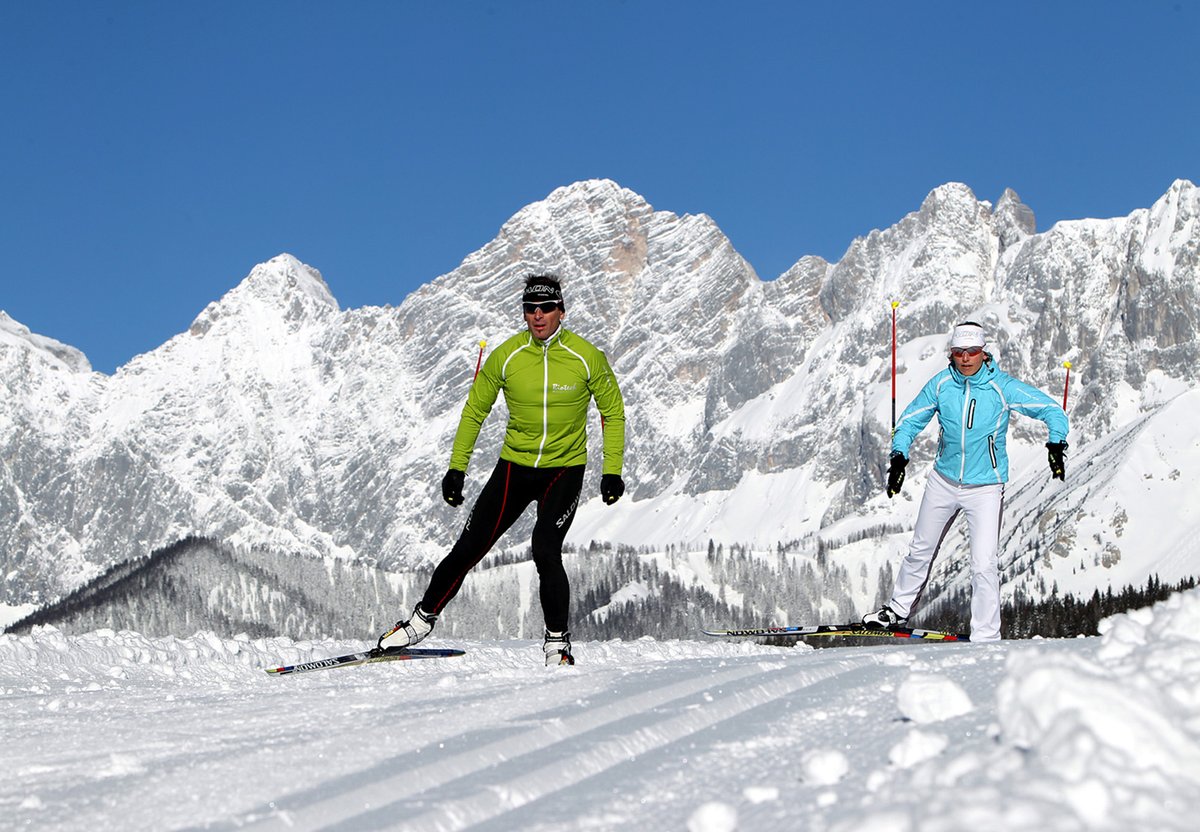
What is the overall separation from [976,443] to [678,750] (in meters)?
8.53

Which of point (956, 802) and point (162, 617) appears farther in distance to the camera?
point (162, 617)

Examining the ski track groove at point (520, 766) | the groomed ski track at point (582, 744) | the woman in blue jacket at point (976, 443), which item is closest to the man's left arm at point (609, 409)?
the woman in blue jacket at point (976, 443)

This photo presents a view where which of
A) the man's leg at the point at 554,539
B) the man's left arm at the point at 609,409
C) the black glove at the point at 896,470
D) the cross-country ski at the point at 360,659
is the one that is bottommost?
the cross-country ski at the point at 360,659

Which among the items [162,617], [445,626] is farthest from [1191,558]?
[162,617]

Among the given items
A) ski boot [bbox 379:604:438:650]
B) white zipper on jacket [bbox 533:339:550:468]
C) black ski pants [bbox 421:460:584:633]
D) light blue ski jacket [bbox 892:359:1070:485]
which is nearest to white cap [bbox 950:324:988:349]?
light blue ski jacket [bbox 892:359:1070:485]

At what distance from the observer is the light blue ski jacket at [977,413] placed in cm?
1335

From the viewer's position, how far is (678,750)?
561cm

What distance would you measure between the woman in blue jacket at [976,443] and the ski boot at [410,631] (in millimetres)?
4271

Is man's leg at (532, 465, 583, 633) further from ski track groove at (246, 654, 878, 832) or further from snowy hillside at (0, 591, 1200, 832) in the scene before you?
ski track groove at (246, 654, 878, 832)

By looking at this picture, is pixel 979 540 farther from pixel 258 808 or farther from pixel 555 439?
pixel 258 808

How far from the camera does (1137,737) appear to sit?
393 cm

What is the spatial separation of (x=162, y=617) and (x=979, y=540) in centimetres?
18143

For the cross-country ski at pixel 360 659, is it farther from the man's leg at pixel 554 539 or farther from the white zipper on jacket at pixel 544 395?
the white zipper on jacket at pixel 544 395

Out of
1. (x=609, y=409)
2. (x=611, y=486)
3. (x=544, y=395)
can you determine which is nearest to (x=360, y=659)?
(x=611, y=486)
